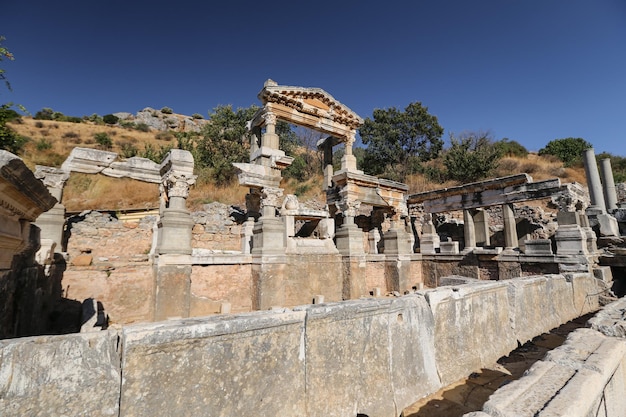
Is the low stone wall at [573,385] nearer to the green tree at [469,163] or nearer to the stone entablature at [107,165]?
the stone entablature at [107,165]

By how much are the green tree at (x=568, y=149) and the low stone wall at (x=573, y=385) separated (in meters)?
35.1

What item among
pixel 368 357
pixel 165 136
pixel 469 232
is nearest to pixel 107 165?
pixel 368 357

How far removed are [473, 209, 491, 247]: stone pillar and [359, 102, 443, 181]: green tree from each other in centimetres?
1213

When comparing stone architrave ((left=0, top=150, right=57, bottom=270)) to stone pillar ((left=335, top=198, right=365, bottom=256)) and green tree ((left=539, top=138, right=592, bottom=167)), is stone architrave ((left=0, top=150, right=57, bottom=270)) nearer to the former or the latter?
stone pillar ((left=335, top=198, right=365, bottom=256))

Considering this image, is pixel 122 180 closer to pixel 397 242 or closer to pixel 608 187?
pixel 397 242

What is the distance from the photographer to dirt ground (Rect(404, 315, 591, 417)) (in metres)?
2.96

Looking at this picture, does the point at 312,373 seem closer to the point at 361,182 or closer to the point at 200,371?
the point at 200,371

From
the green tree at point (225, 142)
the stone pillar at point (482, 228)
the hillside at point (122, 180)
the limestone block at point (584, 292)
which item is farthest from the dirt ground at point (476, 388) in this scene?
the green tree at point (225, 142)

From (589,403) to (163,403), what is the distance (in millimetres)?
2697

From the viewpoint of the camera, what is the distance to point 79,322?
5.92 meters

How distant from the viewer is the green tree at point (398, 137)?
27.3 metres

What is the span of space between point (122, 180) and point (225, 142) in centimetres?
831

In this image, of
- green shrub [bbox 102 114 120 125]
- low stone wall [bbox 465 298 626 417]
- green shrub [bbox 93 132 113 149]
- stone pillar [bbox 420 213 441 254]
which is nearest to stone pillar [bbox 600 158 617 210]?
stone pillar [bbox 420 213 441 254]

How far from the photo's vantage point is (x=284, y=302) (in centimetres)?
869
